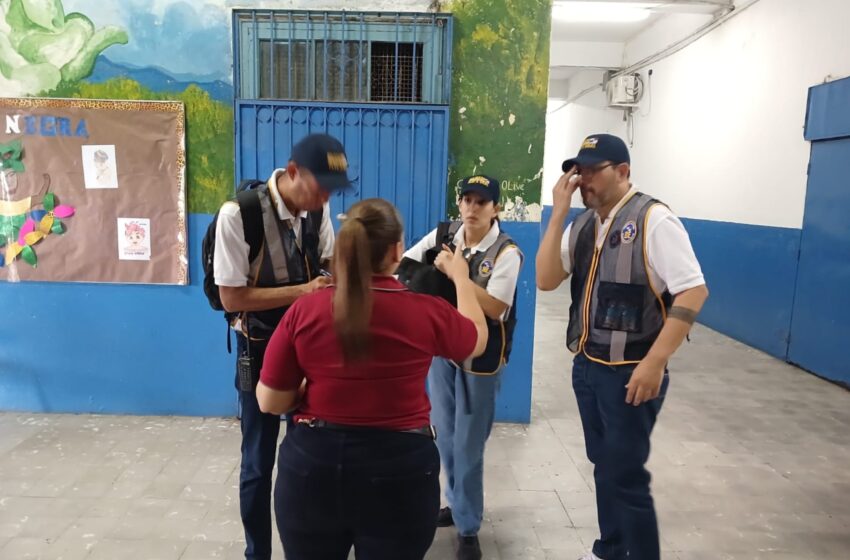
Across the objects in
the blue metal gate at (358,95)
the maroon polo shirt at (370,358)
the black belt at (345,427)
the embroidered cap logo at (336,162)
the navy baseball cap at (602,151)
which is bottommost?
the black belt at (345,427)

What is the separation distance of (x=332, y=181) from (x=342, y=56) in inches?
76.1

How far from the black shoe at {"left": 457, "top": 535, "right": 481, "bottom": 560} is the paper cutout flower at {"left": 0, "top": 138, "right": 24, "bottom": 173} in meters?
3.15

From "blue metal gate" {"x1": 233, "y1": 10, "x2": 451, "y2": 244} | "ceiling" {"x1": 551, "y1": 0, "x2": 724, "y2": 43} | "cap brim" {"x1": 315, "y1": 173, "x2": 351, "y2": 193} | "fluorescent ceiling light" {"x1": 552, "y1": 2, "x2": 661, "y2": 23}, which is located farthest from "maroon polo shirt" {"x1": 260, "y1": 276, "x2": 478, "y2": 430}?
"ceiling" {"x1": 551, "y1": 0, "x2": 724, "y2": 43}

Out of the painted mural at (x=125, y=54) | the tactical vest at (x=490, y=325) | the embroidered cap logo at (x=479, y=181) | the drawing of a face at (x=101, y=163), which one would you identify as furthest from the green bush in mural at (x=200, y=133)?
the tactical vest at (x=490, y=325)

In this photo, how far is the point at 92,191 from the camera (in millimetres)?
3438

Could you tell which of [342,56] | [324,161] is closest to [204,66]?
[342,56]

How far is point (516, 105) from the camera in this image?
3.41 meters

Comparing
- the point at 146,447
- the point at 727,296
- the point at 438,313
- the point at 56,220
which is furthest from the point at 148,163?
the point at 727,296

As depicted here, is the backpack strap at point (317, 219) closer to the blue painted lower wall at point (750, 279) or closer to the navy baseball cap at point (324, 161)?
the navy baseball cap at point (324, 161)

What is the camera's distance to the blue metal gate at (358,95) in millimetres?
3352

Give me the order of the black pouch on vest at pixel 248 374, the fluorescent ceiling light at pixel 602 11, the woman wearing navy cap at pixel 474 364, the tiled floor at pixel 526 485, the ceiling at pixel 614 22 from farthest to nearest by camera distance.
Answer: the fluorescent ceiling light at pixel 602 11
the ceiling at pixel 614 22
the tiled floor at pixel 526 485
the woman wearing navy cap at pixel 474 364
the black pouch on vest at pixel 248 374

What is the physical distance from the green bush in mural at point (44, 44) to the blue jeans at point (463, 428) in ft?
8.79

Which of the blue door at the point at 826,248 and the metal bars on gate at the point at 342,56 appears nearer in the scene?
the metal bars on gate at the point at 342,56

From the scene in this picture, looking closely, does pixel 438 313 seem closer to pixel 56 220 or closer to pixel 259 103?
pixel 259 103
